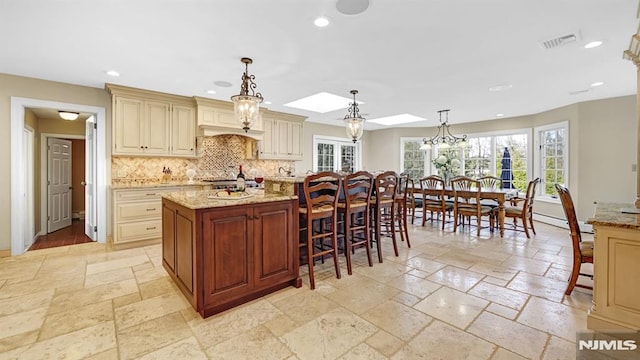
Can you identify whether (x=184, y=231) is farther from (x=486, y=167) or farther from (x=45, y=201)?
(x=486, y=167)

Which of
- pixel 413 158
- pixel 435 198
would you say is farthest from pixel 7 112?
pixel 413 158

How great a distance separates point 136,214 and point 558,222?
7720 mm

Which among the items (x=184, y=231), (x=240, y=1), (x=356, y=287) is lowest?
(x=356, y=287)

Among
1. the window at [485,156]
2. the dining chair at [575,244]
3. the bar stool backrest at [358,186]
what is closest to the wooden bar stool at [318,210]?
the bar stool backrest at [358,186]

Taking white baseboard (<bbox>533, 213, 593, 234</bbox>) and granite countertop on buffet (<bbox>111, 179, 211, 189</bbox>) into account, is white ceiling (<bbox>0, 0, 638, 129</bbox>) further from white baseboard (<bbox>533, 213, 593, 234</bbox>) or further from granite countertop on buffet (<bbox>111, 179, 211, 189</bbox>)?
white baseboard (<bbox>533, 213, 593, 234</bbox>)

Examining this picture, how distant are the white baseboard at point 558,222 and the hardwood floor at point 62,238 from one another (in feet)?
28.5

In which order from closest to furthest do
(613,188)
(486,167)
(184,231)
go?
(184,231), (613,188), (486,167)

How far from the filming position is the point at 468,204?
16.3 feet

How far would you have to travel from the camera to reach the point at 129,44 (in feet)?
9.20

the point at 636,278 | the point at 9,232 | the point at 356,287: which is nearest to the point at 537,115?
the point at 636,278

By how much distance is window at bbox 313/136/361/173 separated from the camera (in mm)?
7645

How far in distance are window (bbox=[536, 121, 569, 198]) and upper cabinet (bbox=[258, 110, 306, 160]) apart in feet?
17.8

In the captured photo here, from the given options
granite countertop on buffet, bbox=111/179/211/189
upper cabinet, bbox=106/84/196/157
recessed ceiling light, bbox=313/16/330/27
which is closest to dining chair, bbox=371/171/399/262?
recessed ceiling light, bbox=313/16/330/27

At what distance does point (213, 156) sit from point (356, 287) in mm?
3962
